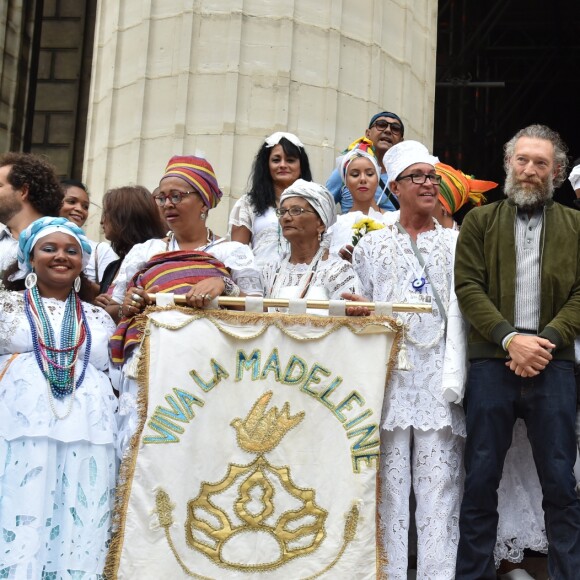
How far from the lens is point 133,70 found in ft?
30.8

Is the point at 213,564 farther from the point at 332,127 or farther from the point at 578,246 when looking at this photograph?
the point at 332,127

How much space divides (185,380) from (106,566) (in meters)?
0.93

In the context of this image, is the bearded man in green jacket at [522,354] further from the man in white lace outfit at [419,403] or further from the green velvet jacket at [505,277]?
the man in white lace outfit at [419,403]

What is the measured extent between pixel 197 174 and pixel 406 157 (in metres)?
1.10

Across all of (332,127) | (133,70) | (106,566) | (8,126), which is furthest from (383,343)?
(8,126)

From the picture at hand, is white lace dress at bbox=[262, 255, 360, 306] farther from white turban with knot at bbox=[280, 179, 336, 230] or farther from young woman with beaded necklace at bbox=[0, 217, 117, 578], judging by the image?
young woman with beaded necklace at bbox=[0, 217, 117, 578]

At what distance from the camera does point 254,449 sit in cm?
551

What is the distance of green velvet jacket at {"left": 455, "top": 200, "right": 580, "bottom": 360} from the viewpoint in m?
5.43

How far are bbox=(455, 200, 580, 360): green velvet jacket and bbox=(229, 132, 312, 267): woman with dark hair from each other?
1547mm

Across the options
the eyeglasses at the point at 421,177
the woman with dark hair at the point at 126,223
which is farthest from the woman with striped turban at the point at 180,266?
the eyeglasses at the point at 421,177

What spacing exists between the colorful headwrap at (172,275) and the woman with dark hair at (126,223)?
98 centimetres

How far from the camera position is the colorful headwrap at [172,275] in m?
5.85

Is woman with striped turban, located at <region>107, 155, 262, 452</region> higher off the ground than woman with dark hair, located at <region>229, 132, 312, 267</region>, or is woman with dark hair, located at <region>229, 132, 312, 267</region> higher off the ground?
woman with dark hair, located at <region>229, 132, 312, 267</region>

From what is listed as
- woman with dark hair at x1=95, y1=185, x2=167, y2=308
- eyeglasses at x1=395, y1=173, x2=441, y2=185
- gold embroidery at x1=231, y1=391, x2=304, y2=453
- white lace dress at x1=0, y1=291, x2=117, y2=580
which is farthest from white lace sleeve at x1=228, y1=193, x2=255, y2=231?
gold embroidery at x1=231, y1=391, x2=304, y2=453
